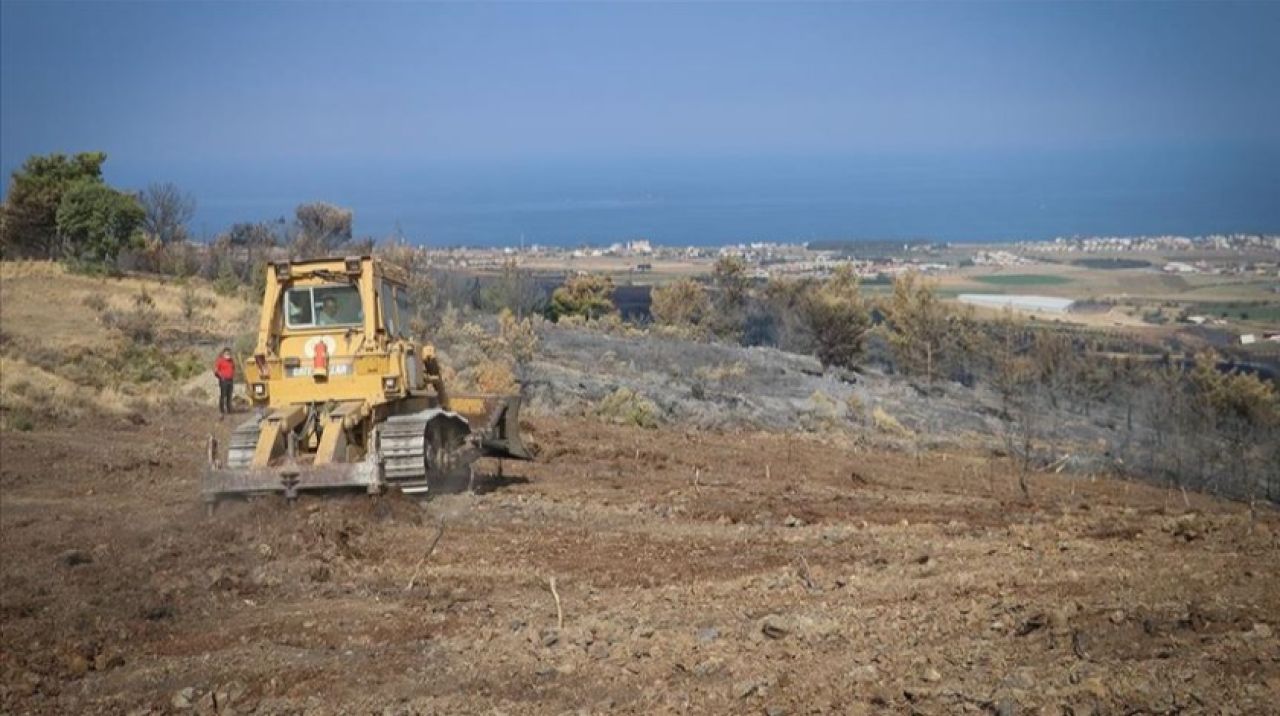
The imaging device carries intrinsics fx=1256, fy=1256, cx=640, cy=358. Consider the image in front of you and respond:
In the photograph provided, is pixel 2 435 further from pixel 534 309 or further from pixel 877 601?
pixel 534 309

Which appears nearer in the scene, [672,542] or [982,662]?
[982,662]

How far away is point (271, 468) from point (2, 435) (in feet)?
39.5

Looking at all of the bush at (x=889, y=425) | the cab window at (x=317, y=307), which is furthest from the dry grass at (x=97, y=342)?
the bush at (x=889, y=425)

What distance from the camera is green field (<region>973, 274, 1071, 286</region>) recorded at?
105 feet

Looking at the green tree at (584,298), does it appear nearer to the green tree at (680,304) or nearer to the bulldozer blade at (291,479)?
the green tree at (680,304)

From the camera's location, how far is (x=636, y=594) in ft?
34.3

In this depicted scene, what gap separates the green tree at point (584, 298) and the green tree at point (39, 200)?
2161 centimetres

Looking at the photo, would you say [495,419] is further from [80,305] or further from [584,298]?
Answer: [584,298]

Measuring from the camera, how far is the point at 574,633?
351 inches

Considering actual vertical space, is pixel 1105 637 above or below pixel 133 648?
above

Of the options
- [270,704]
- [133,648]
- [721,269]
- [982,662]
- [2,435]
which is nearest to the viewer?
[982,662]

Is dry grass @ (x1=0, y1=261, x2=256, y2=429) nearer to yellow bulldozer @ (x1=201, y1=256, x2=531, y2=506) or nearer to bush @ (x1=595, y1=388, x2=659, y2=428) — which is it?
bush @ (x1=595, y1=388, x2=659, y2=428)

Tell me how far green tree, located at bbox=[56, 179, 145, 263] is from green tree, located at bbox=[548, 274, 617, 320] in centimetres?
1938

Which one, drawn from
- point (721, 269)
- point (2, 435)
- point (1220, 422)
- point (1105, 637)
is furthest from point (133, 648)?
point (721, 269)
